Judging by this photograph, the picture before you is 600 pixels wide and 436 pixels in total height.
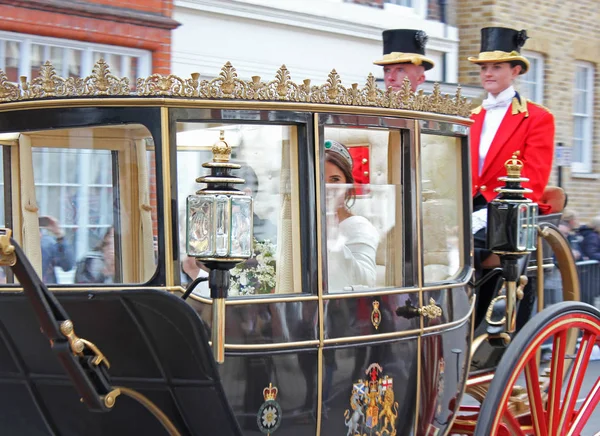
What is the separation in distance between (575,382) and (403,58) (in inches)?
74.7

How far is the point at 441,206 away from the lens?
12.9 feet

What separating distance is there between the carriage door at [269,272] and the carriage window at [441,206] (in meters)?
0.71

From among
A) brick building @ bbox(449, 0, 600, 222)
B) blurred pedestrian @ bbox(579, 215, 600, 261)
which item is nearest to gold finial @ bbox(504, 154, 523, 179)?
blurred pedestrian @ bbox(579, 215, 600, 261)

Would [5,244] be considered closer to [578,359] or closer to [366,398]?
[366,398]

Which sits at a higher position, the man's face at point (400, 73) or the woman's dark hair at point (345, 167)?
the man's face at point (400, 73)

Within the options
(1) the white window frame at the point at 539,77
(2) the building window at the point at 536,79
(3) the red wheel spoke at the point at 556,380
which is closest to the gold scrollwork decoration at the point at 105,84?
(3) the red wheel spoke at the point at 556,380

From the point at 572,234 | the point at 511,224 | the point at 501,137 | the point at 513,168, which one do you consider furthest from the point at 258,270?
the point at 572,234

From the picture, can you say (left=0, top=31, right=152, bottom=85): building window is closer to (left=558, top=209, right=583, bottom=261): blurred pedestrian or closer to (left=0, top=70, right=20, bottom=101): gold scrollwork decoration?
(left=0, top=70, right=20, bottom=101): gold scrollwork decoration

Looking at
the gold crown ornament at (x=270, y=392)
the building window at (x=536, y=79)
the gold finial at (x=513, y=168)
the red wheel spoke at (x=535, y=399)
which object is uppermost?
the building window at (x=536, y=79)

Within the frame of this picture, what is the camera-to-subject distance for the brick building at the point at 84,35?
23.8 feet

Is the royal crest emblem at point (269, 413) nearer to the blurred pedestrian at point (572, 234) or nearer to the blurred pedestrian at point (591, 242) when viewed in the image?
the blurred pedestrian at point (572, 234)

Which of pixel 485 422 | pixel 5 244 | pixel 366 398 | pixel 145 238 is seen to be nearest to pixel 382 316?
pixel 366 398

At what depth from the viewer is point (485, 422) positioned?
3588 millimetres

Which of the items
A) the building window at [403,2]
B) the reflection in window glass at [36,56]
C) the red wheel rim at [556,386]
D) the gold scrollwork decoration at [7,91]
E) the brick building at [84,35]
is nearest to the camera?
the gold scrollwork decoration at [7,91]
